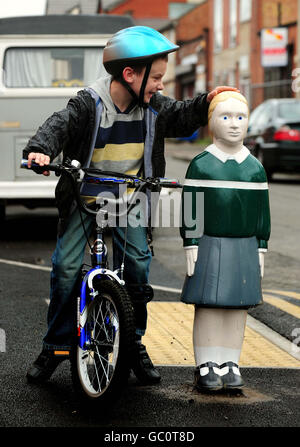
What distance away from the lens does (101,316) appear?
4.45 m

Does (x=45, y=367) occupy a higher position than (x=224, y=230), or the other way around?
(x=224, y=230)

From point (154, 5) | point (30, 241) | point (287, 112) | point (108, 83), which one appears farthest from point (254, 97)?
point (154, 5)

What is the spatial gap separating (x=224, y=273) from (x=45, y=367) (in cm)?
106

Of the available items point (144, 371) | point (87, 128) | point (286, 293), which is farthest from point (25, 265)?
point (87, 128)

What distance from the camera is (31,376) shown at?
488 cm

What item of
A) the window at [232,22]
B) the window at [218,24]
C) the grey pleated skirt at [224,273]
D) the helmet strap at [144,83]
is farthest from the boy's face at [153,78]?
the window at [218,24]

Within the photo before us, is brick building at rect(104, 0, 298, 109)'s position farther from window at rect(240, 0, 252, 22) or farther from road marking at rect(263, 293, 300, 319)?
road marking at rect(263, 293, 300, 319)

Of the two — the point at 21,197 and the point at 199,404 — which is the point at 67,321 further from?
the point at 21,197

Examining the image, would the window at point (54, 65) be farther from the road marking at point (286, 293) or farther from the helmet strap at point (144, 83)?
the helmet strap at point (144, 83)

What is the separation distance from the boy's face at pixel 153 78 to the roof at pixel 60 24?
23.5 feet

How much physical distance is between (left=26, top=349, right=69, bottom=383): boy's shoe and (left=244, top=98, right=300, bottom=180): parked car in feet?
48.8

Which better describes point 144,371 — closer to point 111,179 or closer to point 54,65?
point 111,179

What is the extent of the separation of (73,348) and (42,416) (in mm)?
461

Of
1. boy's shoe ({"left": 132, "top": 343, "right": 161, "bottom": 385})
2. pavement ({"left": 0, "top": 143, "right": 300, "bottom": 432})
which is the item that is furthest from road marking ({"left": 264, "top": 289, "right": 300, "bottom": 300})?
boy's shoe ({"left": 132, "top": 343, "right": 161, "bottom": 385})
